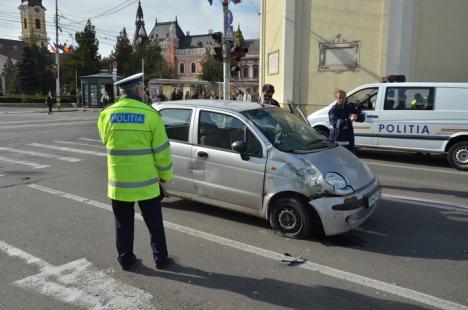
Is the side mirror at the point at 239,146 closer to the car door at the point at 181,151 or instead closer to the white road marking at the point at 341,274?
the car door at the point at 181,151

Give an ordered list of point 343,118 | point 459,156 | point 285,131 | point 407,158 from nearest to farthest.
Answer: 1. point 285,131
2. point 343,118
3. point 459,156
4. point 407,158

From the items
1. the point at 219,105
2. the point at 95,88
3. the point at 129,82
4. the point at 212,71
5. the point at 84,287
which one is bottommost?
the point at 84,287

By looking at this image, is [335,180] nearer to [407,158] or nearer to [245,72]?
[407,158]

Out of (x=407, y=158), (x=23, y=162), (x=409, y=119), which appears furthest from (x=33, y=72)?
(x=409, y=119)

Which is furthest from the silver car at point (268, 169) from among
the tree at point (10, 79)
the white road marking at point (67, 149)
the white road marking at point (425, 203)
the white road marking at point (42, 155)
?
the tree at point (10, 79)

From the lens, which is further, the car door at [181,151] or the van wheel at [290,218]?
the car door at [181,151]

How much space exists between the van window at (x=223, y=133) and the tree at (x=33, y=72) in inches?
2340

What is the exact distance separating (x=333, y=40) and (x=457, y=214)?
11011 millimetres

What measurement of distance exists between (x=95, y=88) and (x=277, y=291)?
3766 cm

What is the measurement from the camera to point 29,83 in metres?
60.2

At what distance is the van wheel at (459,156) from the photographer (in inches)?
368

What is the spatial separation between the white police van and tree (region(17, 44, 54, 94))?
57105 millimetres

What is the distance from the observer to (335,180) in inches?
187

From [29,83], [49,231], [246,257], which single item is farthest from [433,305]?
[29,83]
